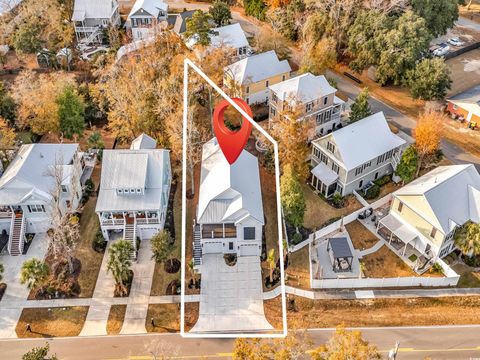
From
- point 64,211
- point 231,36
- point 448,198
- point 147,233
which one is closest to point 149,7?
point 231,36

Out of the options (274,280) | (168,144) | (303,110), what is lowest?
(274,280)

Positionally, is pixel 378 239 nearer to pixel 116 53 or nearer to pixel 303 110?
pixel 303 110

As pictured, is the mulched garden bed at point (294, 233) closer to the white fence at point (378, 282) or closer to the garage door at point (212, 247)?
the white fence at point (378, 282)

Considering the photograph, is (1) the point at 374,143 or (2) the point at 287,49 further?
(2) the point at 287,49

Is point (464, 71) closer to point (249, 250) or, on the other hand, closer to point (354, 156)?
point (354, 156)

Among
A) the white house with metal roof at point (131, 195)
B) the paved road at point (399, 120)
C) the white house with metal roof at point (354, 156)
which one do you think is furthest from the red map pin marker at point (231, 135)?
the paved road at point (399, 120)

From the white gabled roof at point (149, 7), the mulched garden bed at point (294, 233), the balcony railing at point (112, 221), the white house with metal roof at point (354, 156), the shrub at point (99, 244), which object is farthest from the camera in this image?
the white gabled roof at point (149, 7)

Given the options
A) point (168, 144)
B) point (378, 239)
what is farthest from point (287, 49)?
point (378, 239)

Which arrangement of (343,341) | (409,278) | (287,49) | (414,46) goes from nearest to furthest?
(343,341) → (409,278) → (414,46) → (287,49)

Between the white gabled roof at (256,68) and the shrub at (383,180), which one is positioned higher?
the white gabled roof at (256,68)
